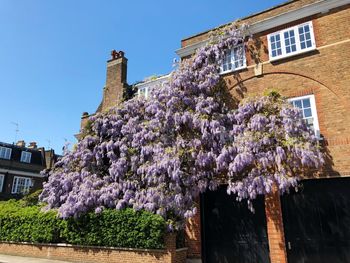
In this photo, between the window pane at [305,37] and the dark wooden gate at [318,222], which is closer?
the dark wooden gate at [318,222]

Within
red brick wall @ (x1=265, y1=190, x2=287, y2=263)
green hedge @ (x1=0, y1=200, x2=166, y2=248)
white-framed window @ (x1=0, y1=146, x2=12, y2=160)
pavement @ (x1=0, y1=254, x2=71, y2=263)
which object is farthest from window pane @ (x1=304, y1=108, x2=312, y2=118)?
white-framed window @ (x1=0, y1=146, x2=12, y2=160)

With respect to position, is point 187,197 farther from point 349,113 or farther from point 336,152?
point 349,113

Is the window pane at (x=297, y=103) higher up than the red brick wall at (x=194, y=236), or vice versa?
the window pane at (x=297, y=103)

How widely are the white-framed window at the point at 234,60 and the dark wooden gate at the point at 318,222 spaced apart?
5929 mm

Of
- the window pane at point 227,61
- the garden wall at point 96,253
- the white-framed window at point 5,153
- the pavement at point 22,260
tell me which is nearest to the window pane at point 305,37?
the window pane at point 227,61

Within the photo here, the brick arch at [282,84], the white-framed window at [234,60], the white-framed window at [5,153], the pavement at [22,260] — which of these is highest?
A: the white-framed window at [5,153]

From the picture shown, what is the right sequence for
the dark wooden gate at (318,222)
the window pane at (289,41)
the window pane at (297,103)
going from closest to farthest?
the dark wooden gate at (318,222) < the window pane at (297,103) < the window pane at (289,41)

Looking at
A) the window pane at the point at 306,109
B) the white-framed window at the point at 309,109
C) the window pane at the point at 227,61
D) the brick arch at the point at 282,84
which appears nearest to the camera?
the white-framed window at the point at 309,109

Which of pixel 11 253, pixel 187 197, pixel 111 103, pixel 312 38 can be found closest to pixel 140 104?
pixel 111 103

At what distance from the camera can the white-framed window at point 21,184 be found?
3431cm

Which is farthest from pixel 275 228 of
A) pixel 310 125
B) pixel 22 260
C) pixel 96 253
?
pixel 22 260

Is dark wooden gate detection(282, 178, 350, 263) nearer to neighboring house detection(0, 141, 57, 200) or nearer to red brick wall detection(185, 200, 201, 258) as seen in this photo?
red brick wall detection(185, 200, 201, 258)

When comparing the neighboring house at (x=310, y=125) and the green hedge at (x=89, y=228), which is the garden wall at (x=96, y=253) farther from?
the neighboring house at (x=310, y=125)

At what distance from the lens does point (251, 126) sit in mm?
11281
